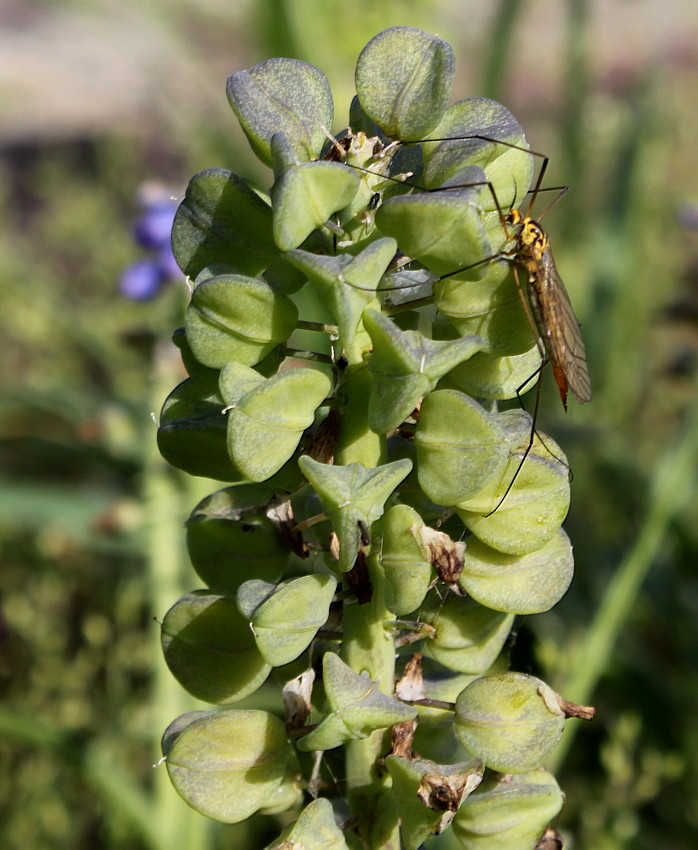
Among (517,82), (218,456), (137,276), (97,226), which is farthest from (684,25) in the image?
(218,456)

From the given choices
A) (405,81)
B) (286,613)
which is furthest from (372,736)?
(405,81)

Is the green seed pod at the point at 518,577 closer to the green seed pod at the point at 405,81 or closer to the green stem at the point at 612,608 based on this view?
the green seed pod at the point at 405,81

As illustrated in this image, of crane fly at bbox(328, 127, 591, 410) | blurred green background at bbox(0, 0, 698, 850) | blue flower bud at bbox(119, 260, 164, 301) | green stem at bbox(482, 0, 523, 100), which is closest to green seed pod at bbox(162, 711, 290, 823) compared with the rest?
crane fly at bbox(328, 127, 591, 410)

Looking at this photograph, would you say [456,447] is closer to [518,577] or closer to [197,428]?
[518,577]

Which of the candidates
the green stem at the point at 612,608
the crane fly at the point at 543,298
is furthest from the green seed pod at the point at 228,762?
the green stem at the point at 612,608

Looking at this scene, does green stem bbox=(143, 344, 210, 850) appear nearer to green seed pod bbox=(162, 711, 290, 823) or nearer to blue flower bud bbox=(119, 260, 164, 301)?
blue flower bud bbox=(119, 260, 164, 301)

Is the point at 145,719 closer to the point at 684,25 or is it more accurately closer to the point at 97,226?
the point at 97,226
